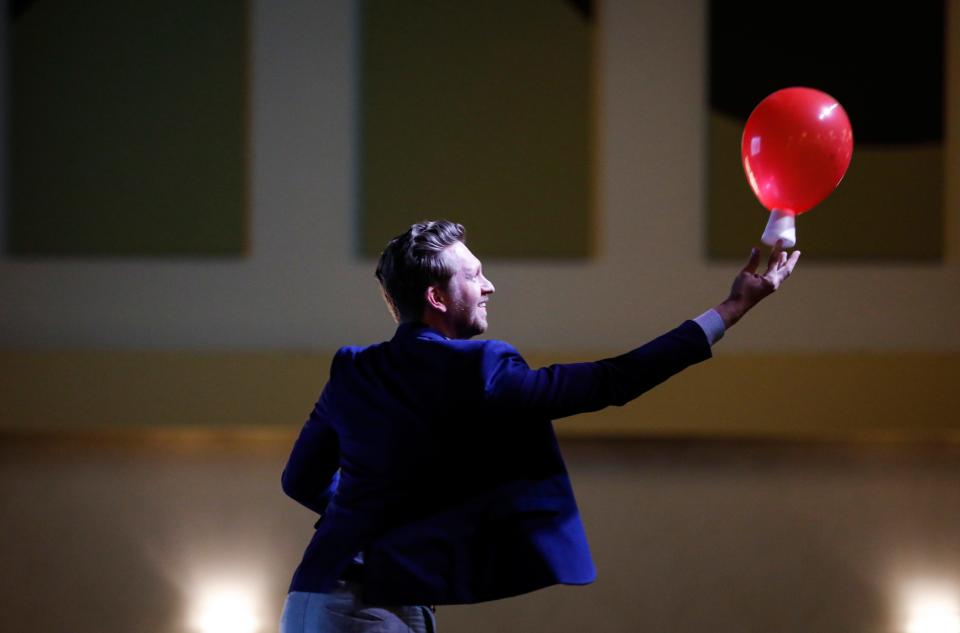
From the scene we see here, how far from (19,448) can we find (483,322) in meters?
2.39

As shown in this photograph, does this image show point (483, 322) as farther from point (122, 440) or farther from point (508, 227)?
point (122, 440)

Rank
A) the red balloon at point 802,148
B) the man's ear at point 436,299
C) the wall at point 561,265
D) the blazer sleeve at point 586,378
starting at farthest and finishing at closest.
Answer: the wall at point 561,265, the red balloon at point 802,148, the man's ear at point 436,299, the blazer sleeve at point 586,378

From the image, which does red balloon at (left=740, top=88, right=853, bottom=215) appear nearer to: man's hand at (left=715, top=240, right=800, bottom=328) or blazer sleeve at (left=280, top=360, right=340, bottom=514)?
man's hand at (left=715, top=240, right=800, bottom=328)

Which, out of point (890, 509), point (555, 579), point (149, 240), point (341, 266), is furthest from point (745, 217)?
point (555, 579)

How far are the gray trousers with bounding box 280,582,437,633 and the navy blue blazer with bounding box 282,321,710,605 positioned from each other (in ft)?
0.06

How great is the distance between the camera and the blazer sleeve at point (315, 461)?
1535mm

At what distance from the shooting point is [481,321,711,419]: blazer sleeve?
4.32ft

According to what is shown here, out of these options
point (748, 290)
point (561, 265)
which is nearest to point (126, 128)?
point (561, 265)

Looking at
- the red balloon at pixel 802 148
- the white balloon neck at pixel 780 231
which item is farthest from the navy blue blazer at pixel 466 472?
the red balloon at pixel 802 148

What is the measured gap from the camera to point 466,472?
138 cm

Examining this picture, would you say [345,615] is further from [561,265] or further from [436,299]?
[561,265]

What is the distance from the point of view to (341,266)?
3.29m

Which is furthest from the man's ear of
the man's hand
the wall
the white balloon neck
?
the wall

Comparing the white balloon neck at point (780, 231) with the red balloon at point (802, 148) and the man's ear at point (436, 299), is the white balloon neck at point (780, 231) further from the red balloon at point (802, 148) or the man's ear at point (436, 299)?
the man's ear at point (436, 299)
